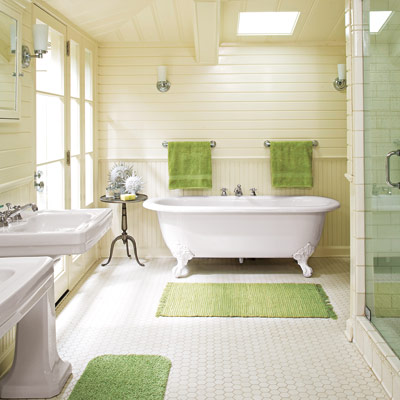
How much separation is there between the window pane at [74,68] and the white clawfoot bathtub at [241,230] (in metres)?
1.18

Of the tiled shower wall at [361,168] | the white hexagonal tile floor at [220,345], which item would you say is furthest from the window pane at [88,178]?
the tiled shower wall at [361,168]

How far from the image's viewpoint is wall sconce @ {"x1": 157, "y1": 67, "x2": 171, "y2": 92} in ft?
16.8

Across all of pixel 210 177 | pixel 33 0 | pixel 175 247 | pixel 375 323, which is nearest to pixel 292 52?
pixel 210 177

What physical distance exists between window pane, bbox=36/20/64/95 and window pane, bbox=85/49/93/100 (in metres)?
0.88

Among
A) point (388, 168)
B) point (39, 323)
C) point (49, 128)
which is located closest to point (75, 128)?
point (49, 128)

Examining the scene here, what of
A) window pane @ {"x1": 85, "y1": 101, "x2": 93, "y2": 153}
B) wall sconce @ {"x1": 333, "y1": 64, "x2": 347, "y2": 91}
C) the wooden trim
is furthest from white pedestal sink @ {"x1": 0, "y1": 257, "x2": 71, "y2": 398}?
wall sconce @ {"x1": 333, "y1": 64, "x2": 347, "y2": 91}

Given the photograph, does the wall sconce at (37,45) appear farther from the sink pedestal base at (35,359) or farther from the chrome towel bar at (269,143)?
the chrome towel bar at (269,143)

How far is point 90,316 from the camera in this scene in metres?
3.71

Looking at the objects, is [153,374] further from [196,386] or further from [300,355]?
[300,355]

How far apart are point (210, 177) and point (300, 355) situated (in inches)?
97.8

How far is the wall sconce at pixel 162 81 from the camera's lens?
5.12m

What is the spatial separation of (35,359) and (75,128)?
8.13ft

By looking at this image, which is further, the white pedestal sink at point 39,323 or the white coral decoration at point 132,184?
the white coral decoration at point 132,184

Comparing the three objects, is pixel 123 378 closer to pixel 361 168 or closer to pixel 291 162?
pixel 361 168
